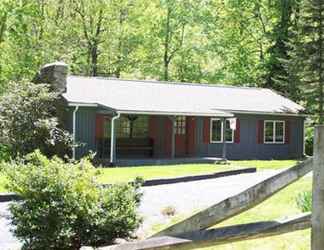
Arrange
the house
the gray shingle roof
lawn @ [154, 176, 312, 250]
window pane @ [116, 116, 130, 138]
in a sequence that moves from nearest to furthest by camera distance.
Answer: lawn @ [154, 176, 312, 250] → the house → the gray shingle roof → window pane @ [116, 116, 130, 138]

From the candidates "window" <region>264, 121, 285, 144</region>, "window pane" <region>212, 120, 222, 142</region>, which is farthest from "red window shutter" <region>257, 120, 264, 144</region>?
"window pane" <region>212, 120, 222, 142</region>

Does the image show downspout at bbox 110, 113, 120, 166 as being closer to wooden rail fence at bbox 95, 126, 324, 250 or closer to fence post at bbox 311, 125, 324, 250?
wooden rail fence at bbox 95, 126, 324, 250

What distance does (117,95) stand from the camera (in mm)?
27422

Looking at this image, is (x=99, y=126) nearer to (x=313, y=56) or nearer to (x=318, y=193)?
(x=313, y=56)

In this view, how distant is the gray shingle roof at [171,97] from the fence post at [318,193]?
826 inches

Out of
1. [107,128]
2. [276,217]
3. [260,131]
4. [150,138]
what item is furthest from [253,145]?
[276,217]

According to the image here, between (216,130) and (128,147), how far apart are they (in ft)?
17.1

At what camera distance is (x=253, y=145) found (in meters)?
30.7

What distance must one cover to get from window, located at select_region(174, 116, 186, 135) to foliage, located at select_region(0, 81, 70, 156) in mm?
6750

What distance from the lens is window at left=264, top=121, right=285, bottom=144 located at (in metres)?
31.4

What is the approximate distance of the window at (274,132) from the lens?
103 feet

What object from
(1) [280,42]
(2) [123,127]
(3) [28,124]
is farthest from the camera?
(1) [280,42]

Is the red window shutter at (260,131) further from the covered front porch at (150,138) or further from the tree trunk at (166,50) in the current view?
the tree trunk at (166,50)

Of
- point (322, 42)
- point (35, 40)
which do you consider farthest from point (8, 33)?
point (322, 42)
